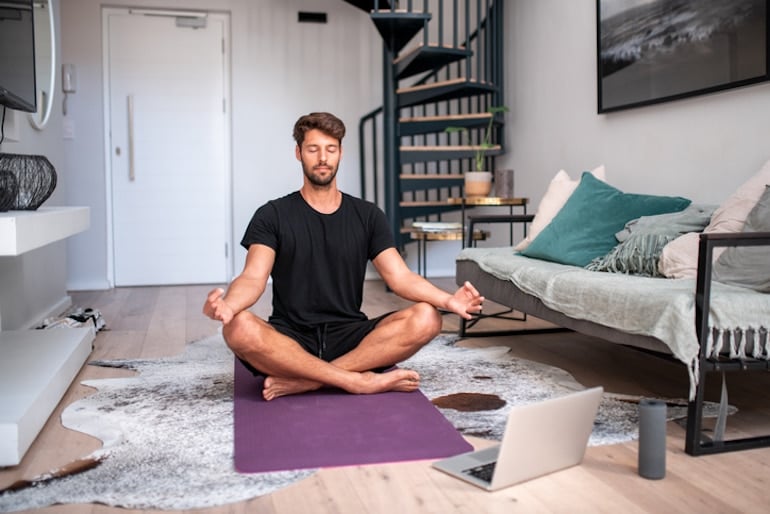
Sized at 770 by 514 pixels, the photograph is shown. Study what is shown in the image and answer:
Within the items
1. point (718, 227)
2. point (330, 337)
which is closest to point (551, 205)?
point (718, 227)

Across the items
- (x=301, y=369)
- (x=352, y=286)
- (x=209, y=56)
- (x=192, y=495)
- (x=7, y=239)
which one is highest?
(x=209, y=56)

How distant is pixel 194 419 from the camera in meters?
2.59

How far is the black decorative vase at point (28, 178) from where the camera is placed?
3.07m

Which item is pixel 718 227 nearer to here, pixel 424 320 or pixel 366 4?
pixel 424 320

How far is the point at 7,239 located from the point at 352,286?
1173 millimetres

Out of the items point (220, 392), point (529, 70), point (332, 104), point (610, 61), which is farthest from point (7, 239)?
point (332, 104)

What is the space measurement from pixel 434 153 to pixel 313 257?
11.8 feet

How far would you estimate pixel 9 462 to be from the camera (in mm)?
2150

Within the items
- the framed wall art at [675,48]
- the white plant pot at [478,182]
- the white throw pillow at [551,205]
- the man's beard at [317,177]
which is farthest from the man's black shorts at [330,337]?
the white plant pot at [478,182]

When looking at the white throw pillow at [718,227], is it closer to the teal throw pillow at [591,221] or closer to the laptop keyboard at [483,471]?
the teal throw pillow at [591,221]

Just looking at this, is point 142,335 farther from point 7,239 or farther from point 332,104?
point 332,104

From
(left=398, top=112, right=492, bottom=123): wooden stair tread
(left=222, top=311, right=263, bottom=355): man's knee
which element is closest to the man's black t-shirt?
(left=222, top=311, right=263, bottom=355): man's knee

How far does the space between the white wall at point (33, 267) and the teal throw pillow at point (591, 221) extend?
103 inches

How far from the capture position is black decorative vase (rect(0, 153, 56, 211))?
3.07 meters
